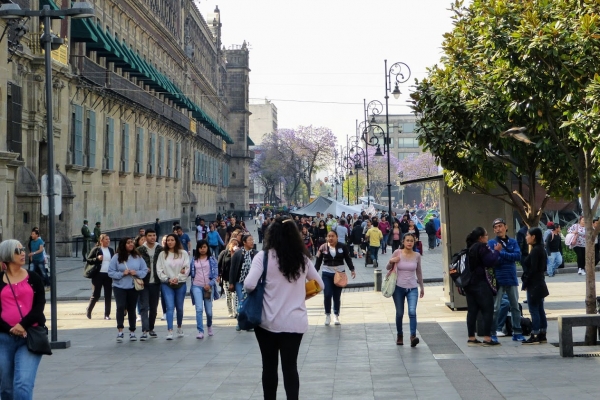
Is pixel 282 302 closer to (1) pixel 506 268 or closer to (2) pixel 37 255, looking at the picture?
(1) pixel 506 268

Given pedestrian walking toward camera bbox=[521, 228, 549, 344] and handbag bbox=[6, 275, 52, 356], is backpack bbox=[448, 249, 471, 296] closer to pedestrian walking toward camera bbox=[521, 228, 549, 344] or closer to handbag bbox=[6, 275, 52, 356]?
pedestrian walking toward camera bbox=[521, 228, 549, 344]

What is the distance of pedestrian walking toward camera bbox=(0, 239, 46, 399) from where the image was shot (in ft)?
20.8

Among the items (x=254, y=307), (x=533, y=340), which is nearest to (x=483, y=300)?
(x=533, y=340)

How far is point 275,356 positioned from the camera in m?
6.52

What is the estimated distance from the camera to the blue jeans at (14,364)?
20.8 feet

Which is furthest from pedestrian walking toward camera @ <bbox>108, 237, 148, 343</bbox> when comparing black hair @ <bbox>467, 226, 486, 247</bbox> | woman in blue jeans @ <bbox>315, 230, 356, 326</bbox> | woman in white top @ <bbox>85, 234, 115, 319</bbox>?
black hair @ <bbox>467, 226, 486, 247</bbox>

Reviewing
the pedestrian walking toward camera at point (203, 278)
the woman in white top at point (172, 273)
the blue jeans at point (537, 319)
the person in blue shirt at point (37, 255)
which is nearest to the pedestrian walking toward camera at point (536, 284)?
the blue jeans at point (537, 319)

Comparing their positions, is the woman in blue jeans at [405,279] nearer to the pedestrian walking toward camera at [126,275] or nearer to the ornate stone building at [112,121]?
the pedestrian walking toward camera at [126,275]

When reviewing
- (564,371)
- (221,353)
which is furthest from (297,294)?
(221,353)

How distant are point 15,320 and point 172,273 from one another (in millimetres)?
6268

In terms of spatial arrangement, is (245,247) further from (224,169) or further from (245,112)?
(245,112)

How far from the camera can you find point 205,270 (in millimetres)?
13109

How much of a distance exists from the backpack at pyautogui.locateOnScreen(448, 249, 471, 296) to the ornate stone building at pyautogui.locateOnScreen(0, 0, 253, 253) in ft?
46.0

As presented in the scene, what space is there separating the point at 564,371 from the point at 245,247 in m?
5.59
